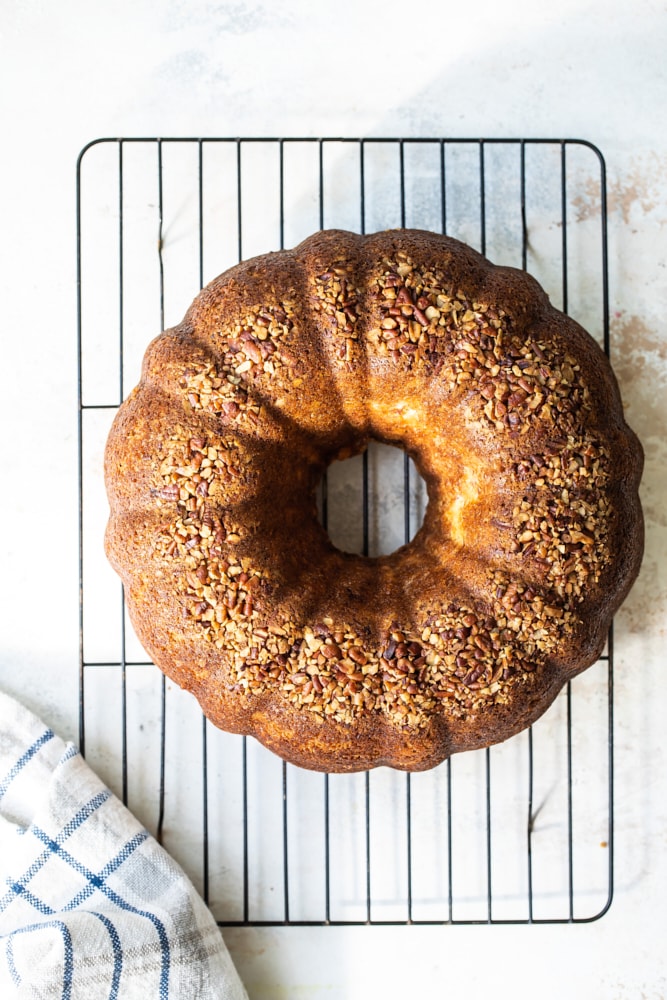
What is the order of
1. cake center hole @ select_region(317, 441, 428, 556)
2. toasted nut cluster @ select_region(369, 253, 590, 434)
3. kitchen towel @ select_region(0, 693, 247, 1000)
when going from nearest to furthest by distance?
toasted nut cluster @ select_region(369, 253, 590, 434)
kitchen towel @ select_region(0, 693, 247, 1000)
cake center hole @ select_region(317, 441, 428, 556)

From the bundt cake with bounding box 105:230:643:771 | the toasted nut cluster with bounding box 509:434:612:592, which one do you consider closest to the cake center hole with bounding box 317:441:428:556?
the bundt cake with bounding box 105:230:643:771

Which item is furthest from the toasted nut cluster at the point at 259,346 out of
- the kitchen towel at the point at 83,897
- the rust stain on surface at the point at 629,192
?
the kitchen towel at the point at 83,897

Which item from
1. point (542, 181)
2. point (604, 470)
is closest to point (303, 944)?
point (604, 470)

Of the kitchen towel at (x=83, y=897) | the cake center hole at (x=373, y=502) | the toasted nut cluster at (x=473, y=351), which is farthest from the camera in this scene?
the cake center hole at (x=373, y=502)

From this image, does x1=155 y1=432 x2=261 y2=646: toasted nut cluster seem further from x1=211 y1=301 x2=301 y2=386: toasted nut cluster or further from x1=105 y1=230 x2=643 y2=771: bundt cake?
x1=211 y1=301 x2=301 y2=386: toasted nut cluster

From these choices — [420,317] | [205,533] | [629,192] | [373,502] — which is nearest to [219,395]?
[205,533]

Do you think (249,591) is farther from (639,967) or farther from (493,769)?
(639,967)

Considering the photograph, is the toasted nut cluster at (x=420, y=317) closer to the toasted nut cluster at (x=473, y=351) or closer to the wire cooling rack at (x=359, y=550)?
the toasted nut cluster at (x=473, y=351)
